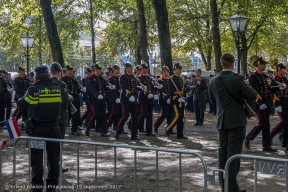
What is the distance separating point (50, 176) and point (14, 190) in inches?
22.9

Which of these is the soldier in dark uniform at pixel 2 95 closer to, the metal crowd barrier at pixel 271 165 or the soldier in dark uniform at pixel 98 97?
the soldier in dark uniform at pixel 98 97

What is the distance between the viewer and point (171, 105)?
14.2m

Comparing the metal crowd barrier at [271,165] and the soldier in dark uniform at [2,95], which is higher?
the soldier in dark uniform at [2,95]

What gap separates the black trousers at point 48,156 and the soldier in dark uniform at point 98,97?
6.70 m

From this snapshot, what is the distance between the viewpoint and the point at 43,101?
24.4ft

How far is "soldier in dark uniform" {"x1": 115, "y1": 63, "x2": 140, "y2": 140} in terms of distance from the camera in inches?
534

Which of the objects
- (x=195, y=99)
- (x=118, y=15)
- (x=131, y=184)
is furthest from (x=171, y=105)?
(x=118, y=15)

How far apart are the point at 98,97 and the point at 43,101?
685cm

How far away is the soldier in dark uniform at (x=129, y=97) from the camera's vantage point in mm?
13563

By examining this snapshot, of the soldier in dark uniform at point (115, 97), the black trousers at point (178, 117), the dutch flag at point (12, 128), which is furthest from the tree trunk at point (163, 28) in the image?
the dutch flag at point (12, 128)

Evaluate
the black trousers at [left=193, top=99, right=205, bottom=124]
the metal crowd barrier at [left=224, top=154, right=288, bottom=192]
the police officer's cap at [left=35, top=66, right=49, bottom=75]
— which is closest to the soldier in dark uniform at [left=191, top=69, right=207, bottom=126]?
the black trousers at [left=193, top=99, right=205, bottom=124]

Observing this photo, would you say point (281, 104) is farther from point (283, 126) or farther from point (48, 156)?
point (48, 156)

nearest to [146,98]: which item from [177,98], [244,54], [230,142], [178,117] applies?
[177,98]

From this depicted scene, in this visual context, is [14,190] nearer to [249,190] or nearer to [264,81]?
[249,190]
